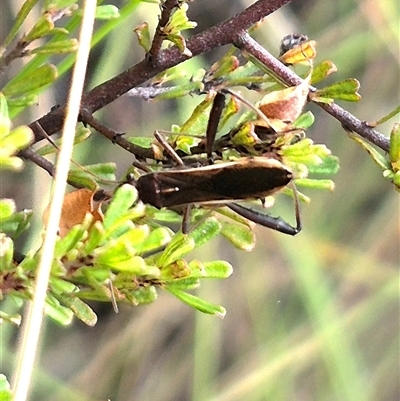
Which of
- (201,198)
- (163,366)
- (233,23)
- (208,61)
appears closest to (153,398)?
(163,366)

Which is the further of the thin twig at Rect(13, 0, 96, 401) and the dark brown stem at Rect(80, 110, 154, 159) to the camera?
the dark brown stem at Rect(80, 110, 154, 159)

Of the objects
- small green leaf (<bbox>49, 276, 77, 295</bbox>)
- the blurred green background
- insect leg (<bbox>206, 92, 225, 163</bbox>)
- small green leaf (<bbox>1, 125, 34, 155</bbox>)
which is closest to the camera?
small green leaf (<bbox>1, 125, 34, 155</bbox>)

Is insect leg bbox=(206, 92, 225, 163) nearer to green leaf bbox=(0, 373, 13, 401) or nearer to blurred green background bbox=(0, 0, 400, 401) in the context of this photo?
green leaf bbox=(0, 373, 13, 401)

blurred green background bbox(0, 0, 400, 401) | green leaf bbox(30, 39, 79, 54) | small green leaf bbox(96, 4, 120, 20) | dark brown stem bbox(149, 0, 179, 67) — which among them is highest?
small green leaf bbox(96, 4, 120, 20)

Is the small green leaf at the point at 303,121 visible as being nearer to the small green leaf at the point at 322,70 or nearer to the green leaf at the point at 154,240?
the small green leaf at the point at 322,70

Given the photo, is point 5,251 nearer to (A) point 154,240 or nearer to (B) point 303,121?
(A) point 154,240

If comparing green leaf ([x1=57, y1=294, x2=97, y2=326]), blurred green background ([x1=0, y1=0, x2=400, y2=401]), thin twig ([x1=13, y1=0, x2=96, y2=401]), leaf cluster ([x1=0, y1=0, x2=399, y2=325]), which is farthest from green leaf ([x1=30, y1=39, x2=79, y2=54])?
blurred green background ([x1=0, y1=0, x2=400, y2=401])

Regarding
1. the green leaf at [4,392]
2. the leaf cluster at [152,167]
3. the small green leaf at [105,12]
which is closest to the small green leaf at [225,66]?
the leaf cluster at [152,167]
